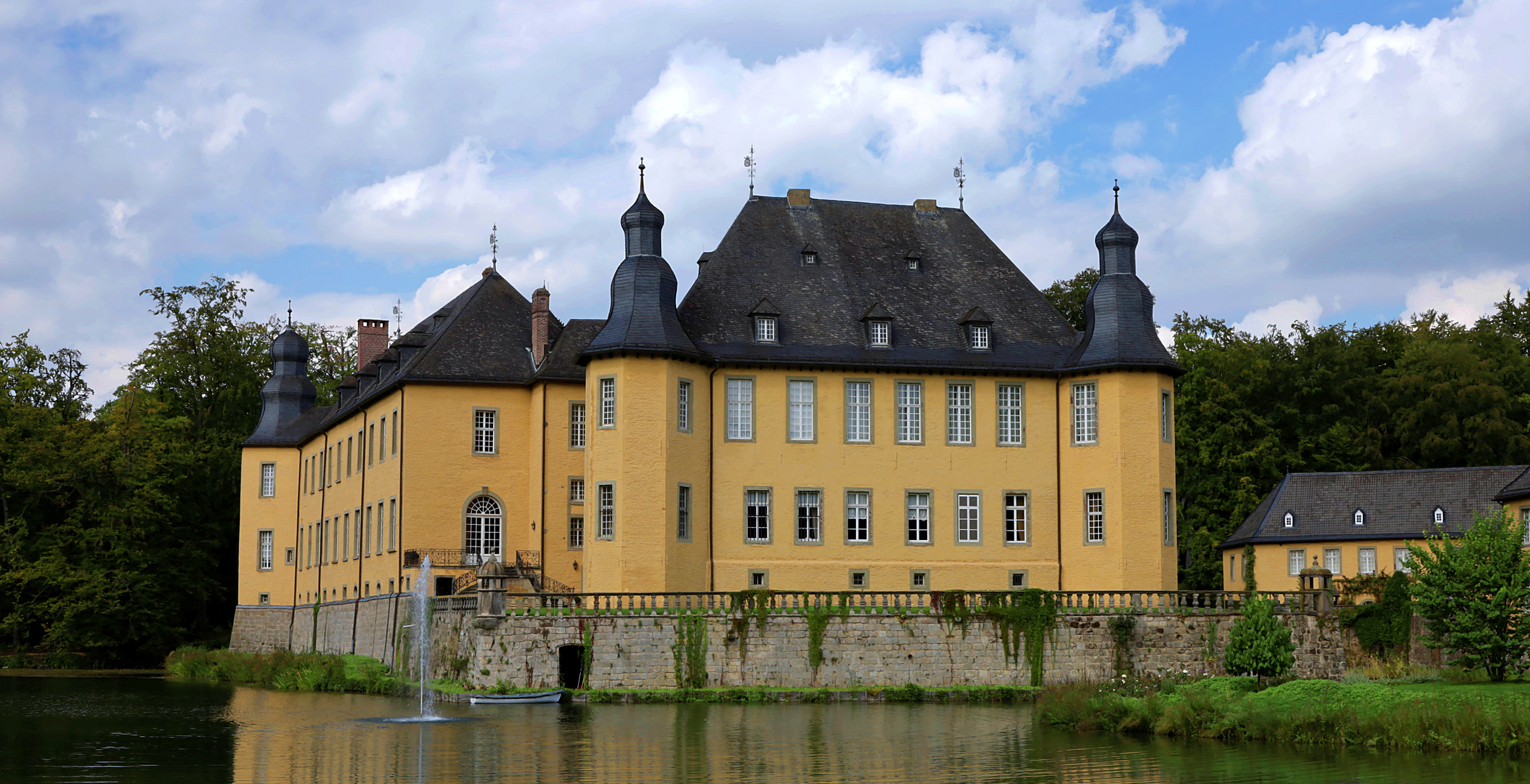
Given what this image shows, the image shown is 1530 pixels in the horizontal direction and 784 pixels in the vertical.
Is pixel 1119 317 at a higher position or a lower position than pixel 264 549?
higher

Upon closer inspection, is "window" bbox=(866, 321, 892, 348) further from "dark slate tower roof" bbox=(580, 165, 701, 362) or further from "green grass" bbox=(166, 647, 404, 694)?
"green grass" bbox=(166, 647, 404, 694)

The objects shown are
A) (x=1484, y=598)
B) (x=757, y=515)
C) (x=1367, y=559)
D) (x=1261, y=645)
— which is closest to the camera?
(x=1484, y=598)

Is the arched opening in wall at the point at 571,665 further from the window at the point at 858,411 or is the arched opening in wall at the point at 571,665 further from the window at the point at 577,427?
the window at the point at 858,411

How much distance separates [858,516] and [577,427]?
7.44 metres

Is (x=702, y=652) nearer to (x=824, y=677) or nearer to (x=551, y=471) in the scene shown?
(x=824, y=677)

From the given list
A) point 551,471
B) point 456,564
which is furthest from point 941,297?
point 456,564

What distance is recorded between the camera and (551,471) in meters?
39.9

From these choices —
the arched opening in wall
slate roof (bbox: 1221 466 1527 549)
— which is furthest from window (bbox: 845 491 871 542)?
slate roof (bbox: 1221 466 1527 549)

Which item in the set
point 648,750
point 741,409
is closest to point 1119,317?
point 741,409

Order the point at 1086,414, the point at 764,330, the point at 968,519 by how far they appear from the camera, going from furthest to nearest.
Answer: the point at 968,519
the point at 1086,414
the point at 764,330

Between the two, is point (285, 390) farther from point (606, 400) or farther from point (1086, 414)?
point (1086, 414)

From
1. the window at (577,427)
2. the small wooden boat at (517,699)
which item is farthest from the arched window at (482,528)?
the small wooden boat at (517,699)

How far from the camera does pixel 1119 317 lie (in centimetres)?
3819

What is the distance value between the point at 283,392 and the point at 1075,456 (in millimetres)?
28807
